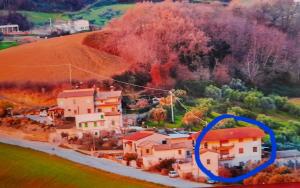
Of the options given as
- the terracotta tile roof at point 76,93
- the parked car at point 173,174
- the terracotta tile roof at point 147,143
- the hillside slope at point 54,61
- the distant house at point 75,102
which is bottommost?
the parked car at point 173,174

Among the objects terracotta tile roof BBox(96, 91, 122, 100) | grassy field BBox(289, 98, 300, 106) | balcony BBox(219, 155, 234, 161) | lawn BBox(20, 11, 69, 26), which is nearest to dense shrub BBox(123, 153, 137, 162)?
terracotta tile roof BBox(96, 91, 122, 100)

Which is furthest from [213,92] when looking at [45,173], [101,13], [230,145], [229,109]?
[45,173]

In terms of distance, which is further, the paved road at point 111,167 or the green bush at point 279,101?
the green bush at point 279,101

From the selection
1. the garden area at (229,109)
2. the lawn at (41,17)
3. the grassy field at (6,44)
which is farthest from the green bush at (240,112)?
the grassy field at (6,44)

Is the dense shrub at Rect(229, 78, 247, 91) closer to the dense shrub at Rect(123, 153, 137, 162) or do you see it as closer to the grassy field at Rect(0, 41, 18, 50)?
the dense shrub at Rect(123, 153, 137, 162)

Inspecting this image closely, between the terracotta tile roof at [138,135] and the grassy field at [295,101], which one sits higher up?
the grassy field at [295,101]

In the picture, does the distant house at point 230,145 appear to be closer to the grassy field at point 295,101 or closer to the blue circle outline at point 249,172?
the blue circle outline at point 249,172

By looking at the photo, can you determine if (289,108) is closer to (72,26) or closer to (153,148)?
(153,148)
